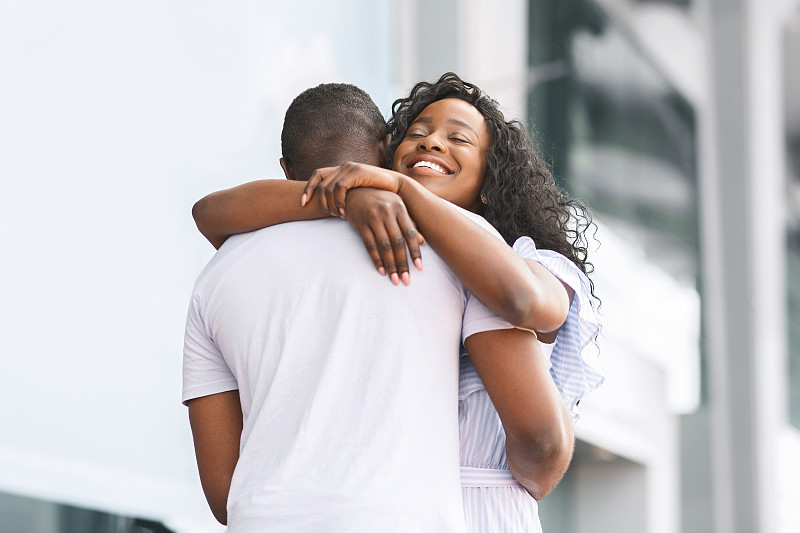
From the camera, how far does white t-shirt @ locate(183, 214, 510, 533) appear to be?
1299mm

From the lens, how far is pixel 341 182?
1.43 meters

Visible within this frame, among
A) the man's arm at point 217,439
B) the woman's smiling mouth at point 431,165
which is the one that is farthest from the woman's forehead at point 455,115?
the man's arm at point 217,439

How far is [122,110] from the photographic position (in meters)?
3.58

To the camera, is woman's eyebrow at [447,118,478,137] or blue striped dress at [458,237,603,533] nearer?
blue striped dress at [458,237,603,533]

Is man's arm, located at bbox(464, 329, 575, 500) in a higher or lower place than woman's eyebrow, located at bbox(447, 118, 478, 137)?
lower

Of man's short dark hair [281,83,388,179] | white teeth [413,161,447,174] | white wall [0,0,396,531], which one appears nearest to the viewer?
man's short dark hair [281,83,388,179]

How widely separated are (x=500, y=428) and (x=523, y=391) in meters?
0.17

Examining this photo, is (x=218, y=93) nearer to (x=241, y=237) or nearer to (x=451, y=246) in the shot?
(x=241, y=237)

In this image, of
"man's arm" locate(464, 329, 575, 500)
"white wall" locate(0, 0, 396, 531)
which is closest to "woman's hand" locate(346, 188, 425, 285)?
"man's arm" locate(464, 329, 575, 500)

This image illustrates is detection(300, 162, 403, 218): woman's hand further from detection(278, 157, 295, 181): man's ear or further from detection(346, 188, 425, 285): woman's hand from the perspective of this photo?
detection(278, 157, 295, 181): man's ear

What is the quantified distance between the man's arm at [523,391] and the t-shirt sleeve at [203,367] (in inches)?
16.3

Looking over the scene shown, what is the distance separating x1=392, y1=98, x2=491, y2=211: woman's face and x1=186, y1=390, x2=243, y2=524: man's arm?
1.69 ft

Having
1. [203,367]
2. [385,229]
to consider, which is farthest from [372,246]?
[203,367]

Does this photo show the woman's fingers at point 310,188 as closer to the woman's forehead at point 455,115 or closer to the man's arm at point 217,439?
the man's arm at point 217,439
